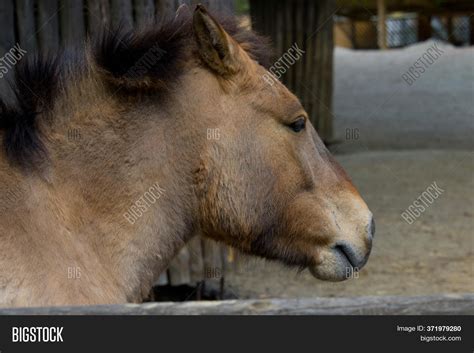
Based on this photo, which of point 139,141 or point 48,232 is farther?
point 139,141

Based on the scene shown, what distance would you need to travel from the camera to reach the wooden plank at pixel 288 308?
267 centimetres

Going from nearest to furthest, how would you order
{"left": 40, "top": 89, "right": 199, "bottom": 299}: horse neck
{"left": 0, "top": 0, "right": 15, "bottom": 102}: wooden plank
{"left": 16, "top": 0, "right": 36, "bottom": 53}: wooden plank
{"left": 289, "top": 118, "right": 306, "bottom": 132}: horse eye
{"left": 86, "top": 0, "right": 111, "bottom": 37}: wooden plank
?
{"left": 40, "top": 89, "right": 199, "bottom": 299}: horse neck → {"left": 289, "top": 118, "right": 306, "bottom": 132}: horse eye → {"left": 0, "top": 0, "right": 15, "bottom": 102}: wooden plank → {"left": 16, "top": 0, "right": 36, "bottom": 53}: wooden plank → {"left": 86, "top": 0, "right": 111, "bottom": 37}: wooden plank

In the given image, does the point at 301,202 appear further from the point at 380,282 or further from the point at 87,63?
the point at 380,282

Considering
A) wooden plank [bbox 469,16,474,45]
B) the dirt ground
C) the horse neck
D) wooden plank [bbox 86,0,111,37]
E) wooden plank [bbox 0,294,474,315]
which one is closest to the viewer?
wooden plank [bbox 0,294,474,315]

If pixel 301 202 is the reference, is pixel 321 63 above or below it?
below

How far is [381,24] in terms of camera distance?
2423 centimetres

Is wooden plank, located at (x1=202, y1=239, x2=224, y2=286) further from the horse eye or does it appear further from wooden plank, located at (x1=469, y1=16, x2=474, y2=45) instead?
wooden plank, located at (x1=469, y1=16, x2=474, y2=45)

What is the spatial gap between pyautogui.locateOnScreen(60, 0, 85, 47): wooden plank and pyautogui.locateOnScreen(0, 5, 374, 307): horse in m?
2.17

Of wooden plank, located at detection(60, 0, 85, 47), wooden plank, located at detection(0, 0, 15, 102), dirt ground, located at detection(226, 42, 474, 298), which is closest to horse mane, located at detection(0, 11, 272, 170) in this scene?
dirt ground, located at detection(226, 42, 474, 298)

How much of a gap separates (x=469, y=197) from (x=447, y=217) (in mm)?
869

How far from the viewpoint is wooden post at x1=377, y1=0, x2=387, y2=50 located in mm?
22681

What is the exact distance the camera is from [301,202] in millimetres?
3867

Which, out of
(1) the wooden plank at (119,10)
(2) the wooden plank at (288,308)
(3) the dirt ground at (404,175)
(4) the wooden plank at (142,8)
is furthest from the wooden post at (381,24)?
(2) the wooden plank at (288,308)
